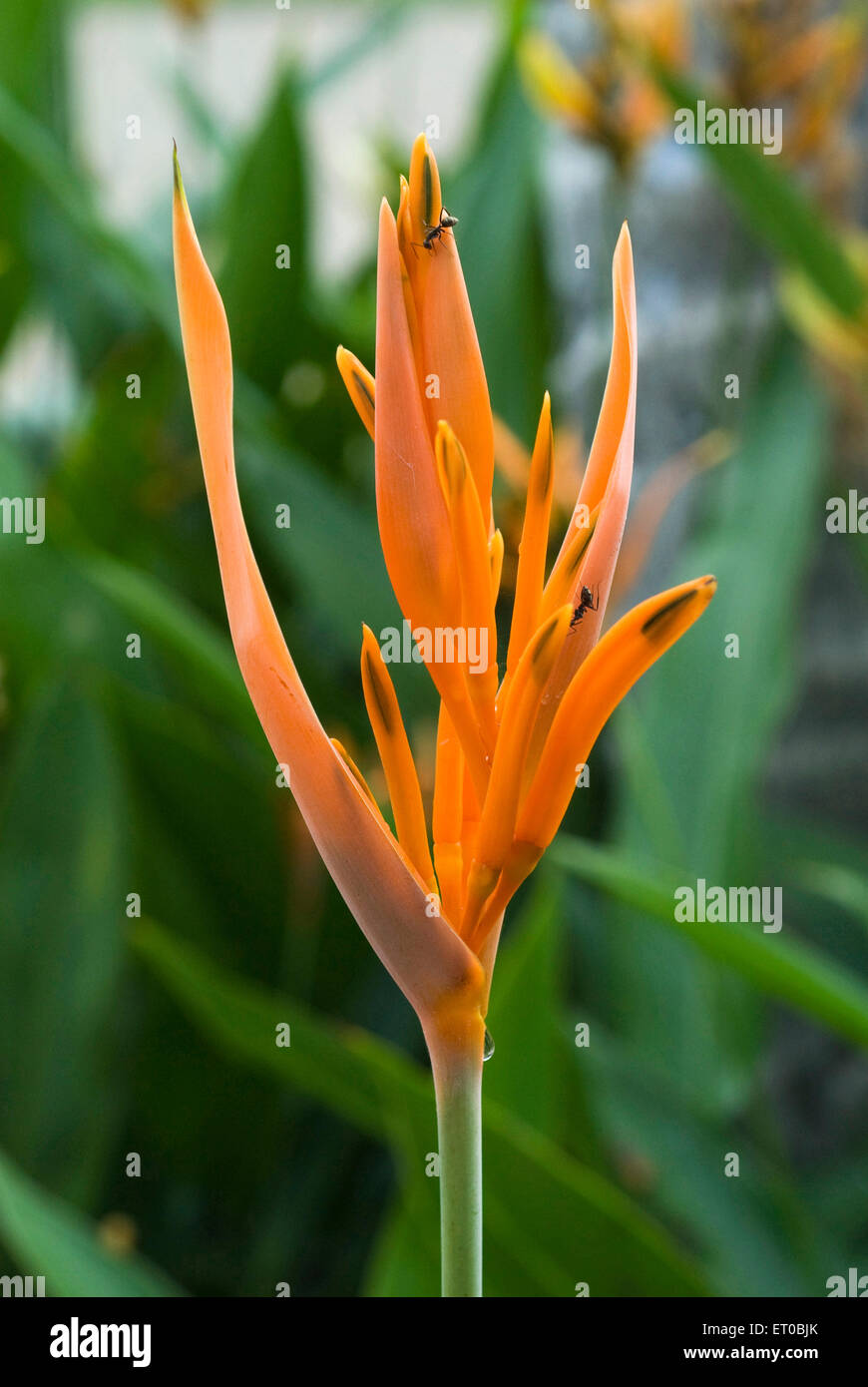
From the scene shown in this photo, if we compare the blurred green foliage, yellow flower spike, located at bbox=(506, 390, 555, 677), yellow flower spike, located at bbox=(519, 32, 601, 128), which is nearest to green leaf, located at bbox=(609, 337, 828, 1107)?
the blurred green foliage

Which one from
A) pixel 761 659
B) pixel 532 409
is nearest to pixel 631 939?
pixel 761 659

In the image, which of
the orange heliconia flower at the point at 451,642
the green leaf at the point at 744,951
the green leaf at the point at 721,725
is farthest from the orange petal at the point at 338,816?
the green leaf at the point at 721,725

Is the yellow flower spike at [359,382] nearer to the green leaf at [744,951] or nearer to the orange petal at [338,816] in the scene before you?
the orange petal at [338,816]

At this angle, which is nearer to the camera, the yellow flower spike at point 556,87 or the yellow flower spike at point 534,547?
the yellow flower spike at point 534,547

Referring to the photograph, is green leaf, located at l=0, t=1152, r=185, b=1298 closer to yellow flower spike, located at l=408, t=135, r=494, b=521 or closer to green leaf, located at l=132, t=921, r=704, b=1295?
green leaf, located at l=132, t=921, r=704, b=1295

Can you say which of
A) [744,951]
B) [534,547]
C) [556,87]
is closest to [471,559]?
[534,547]

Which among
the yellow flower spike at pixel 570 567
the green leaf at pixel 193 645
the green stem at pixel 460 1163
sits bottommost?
the green stem at pixel 460 1163

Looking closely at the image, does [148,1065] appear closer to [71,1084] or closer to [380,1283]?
[71,1084]
